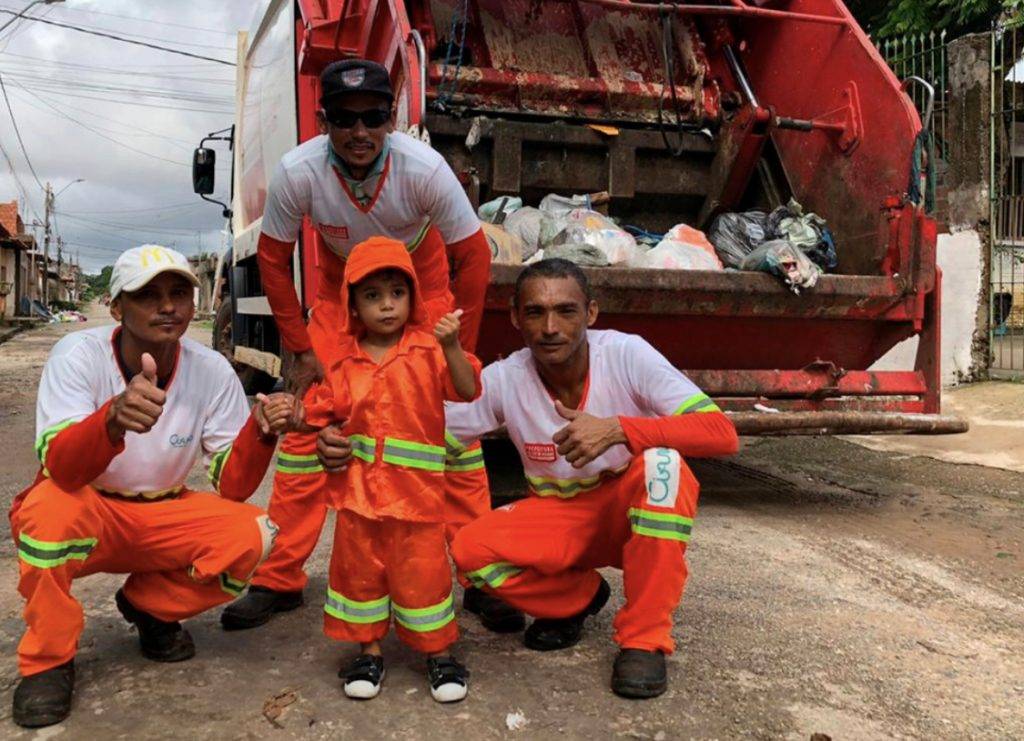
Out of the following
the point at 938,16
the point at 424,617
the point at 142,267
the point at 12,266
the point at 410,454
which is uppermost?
the point at 938,16

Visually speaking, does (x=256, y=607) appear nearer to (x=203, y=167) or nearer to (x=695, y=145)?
(x=695, y=145)

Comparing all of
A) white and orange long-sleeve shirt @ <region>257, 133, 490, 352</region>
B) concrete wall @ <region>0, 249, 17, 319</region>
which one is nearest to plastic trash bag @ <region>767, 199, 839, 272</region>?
white and orange long-sleeve shirt @ <region>257, 133, 490, 352</region>

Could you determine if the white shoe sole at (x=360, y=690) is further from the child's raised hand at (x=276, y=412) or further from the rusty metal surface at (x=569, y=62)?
the rusty metal surface at (x=569, y=62)

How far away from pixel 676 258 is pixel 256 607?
2.23 meters

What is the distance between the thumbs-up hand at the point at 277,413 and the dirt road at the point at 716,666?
549mm

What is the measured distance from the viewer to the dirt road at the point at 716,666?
180cm

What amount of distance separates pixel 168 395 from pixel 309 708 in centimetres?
75

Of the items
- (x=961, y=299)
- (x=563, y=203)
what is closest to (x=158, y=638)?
(x=563, y=203)

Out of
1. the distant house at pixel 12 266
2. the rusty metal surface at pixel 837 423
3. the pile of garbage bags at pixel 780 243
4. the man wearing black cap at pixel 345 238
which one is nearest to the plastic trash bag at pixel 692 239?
the pile of garbage bags at pixel 780 243

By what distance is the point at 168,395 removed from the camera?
2080 mm

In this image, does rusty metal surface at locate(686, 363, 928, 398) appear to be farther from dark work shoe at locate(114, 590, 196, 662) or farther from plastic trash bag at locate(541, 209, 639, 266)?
dark work shoe at locate(114, 590, 196, 662)

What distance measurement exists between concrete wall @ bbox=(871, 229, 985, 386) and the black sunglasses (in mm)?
5797

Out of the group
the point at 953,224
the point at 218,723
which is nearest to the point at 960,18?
the point at 953,224

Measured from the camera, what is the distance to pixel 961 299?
6.91 meters
